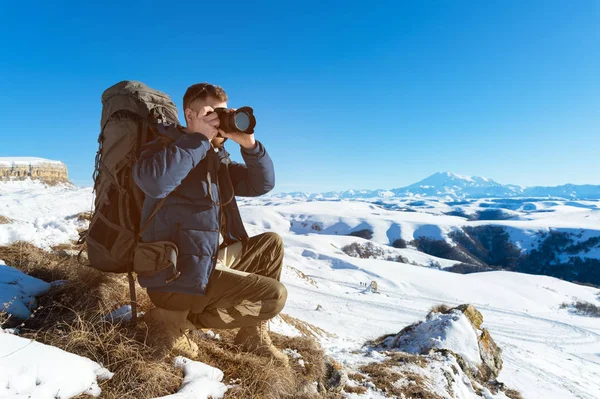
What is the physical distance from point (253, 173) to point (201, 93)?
880mm

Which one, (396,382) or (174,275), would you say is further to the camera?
(396,382)

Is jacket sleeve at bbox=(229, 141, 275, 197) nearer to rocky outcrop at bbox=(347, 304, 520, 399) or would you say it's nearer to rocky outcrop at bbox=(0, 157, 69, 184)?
rocky outcrop at bbox=(347, 304, 520, 399)

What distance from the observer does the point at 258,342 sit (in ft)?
10.8

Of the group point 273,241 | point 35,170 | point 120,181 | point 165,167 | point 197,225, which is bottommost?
point 273,241

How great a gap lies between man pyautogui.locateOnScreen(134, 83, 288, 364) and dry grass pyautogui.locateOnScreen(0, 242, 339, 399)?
0.24 m

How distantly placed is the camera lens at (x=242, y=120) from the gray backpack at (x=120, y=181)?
1042mm

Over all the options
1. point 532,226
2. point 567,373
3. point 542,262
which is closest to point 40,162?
point 567,373

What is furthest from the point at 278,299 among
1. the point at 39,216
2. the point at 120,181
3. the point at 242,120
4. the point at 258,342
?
the point at 39,216

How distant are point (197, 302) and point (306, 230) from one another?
15890 centimetres

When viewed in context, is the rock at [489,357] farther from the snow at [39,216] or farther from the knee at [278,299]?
the snow at [39,216]

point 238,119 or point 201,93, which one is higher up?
point 201,93

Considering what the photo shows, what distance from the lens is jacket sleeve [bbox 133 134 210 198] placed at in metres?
2.45

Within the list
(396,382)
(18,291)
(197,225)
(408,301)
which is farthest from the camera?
(408,301)

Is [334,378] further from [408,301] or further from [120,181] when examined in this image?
[408,301]
